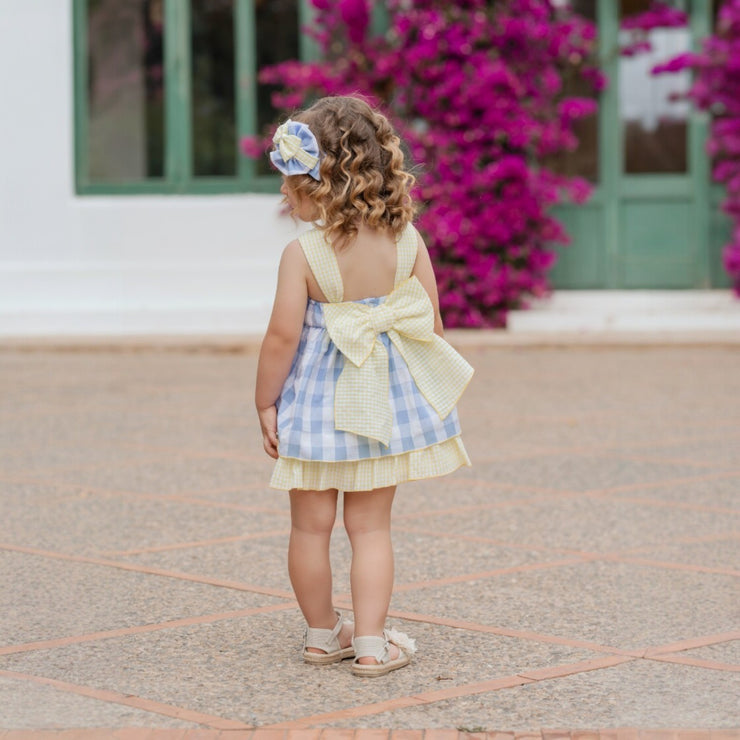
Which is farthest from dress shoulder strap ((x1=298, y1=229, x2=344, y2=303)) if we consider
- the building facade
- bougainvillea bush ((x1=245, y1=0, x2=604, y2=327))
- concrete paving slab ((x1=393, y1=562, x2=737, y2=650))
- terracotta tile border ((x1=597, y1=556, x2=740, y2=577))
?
the building facade

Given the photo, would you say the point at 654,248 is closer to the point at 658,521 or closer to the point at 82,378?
the point at 82,378

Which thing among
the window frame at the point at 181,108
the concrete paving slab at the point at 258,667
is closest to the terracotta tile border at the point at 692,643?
the concrete paving slab at the point at 258,667

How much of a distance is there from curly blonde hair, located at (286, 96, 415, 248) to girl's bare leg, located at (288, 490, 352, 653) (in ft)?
1.91

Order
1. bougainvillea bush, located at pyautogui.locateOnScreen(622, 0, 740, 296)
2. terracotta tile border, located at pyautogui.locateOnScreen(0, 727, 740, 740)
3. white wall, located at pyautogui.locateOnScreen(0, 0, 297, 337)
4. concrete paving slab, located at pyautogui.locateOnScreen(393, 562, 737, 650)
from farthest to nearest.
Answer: white wall, located at pyautogui.locateOnScreen(0, 0, 297, 337) < bougainvillea bush, located at pyautogui.locateOnScreen(622, 0, 740, 296) < concrete paving slab, located at pyautogui.locateOnScreen(393, 562, 737, 650) < terracotta tile border, located at pyautogui.locateOnScreen(0, 727, 740, 740)

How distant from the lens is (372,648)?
336cm

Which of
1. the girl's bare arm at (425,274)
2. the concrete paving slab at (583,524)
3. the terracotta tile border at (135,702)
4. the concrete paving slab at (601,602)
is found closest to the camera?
the terracotta tile border at (135,702)

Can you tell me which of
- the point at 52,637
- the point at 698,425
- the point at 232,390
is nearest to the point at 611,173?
the point at 232,390

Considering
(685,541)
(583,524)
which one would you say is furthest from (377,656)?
(583,524)

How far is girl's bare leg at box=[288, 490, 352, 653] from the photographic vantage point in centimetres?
346

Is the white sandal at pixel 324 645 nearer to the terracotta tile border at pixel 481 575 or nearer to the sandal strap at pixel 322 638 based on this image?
the sandal strap at pixel 322 638

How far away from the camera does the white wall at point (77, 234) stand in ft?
43.0

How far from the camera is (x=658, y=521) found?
5.07 m

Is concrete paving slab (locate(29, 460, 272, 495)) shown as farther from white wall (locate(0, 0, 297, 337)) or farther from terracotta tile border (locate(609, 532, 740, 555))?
white wall (locate(0, 0, 297, 337))

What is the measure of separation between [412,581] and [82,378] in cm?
623
